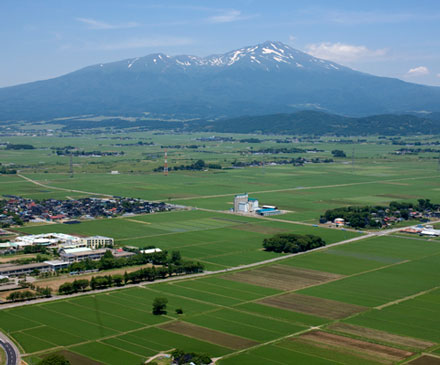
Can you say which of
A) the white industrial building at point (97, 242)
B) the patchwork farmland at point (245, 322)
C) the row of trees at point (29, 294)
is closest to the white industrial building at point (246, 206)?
the white industrial building at point (97, 242)

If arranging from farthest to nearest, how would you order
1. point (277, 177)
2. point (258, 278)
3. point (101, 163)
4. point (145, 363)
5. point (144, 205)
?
point (101, 163) → point (277, 177) → point (144, 205) → point (258, 278) → point (145, 363)

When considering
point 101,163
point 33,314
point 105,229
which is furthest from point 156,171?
point 33,314

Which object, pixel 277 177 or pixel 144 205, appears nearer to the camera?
pixel 144 205

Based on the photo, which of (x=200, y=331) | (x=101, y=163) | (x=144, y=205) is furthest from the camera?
(x=101, y=163)

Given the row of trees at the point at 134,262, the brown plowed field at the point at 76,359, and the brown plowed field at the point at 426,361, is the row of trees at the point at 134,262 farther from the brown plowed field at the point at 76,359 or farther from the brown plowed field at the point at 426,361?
the brown plowed field at the point at 426,361

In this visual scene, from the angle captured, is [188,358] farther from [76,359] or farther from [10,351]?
[10,351]

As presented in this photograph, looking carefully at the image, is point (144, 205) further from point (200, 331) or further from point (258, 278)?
point (200, 331)
